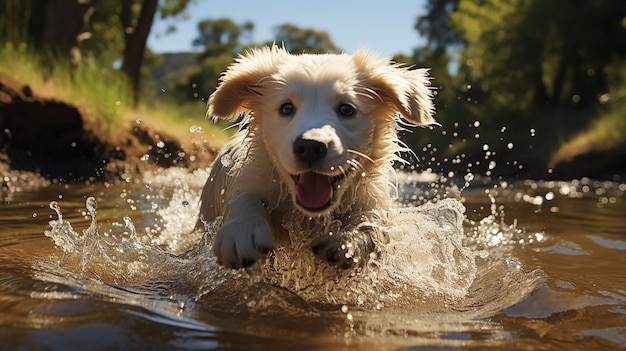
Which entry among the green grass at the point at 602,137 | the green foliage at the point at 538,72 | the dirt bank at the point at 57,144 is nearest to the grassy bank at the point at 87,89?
the dirt bank at the point at 57,144

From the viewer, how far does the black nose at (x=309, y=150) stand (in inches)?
136

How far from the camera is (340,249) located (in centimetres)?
355

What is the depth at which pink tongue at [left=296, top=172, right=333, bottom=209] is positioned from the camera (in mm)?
3682

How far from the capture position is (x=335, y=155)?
3.58 meters

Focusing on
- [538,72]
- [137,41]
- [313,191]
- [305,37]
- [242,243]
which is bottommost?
[242,243]

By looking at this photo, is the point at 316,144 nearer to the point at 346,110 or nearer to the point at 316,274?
the point at 346,110

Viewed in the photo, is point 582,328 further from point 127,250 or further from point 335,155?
point 127,250

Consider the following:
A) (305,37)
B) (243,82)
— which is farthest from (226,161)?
(305,37)

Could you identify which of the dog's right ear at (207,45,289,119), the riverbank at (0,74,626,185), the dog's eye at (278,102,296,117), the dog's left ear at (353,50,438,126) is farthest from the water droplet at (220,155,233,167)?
the riverbank at (0,74,626,185)

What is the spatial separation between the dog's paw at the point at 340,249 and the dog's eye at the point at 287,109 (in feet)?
2.54

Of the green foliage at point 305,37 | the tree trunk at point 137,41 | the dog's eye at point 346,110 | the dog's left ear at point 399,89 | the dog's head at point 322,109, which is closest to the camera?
the dog's head at point 322,109

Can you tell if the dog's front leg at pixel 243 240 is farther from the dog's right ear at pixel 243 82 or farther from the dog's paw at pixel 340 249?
the dog's right ear at pixel 243 82

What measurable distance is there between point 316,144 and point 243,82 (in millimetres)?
1078

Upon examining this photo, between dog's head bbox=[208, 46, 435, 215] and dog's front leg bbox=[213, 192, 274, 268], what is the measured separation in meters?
0.30
